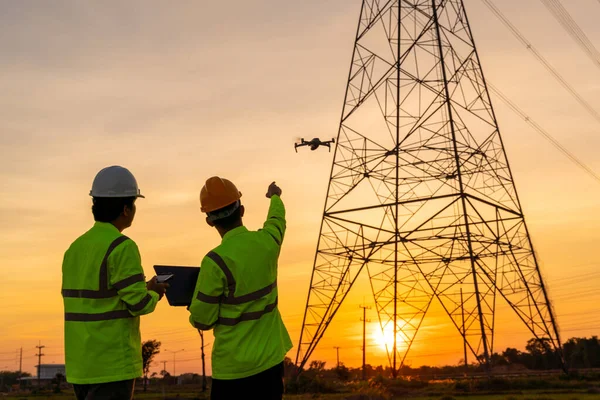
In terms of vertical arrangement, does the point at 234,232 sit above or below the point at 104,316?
above

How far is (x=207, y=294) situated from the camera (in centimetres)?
A: 555

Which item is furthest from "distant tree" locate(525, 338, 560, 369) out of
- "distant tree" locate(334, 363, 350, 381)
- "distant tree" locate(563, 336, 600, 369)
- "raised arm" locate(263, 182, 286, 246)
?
"raised arm" locate(263, 182, 286, 246)

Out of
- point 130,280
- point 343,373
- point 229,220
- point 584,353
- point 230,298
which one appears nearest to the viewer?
point 130,280

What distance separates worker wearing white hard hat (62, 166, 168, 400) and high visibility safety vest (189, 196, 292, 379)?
1.32 ft

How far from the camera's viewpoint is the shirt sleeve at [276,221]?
611 cm

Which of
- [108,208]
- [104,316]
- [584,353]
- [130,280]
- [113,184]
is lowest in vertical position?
[104,316]

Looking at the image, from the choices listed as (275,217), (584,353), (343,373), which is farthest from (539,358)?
(275,217)

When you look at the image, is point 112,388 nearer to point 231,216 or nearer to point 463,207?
point 231,216

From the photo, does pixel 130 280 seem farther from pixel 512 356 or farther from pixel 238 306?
pixel 512 356

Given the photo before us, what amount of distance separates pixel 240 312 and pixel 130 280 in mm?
789

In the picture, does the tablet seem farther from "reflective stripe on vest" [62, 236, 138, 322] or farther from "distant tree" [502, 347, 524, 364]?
"distant tree" [502, 347, 524, 364]

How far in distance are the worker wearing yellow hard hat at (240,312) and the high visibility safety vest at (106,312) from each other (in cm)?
42

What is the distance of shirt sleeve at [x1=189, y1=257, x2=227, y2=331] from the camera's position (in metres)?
5.54

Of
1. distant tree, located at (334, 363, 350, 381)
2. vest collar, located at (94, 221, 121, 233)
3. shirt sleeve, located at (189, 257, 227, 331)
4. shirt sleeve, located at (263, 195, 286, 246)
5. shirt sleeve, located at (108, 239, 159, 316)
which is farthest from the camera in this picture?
distant tree, located at (334, 363, 350, 381)
